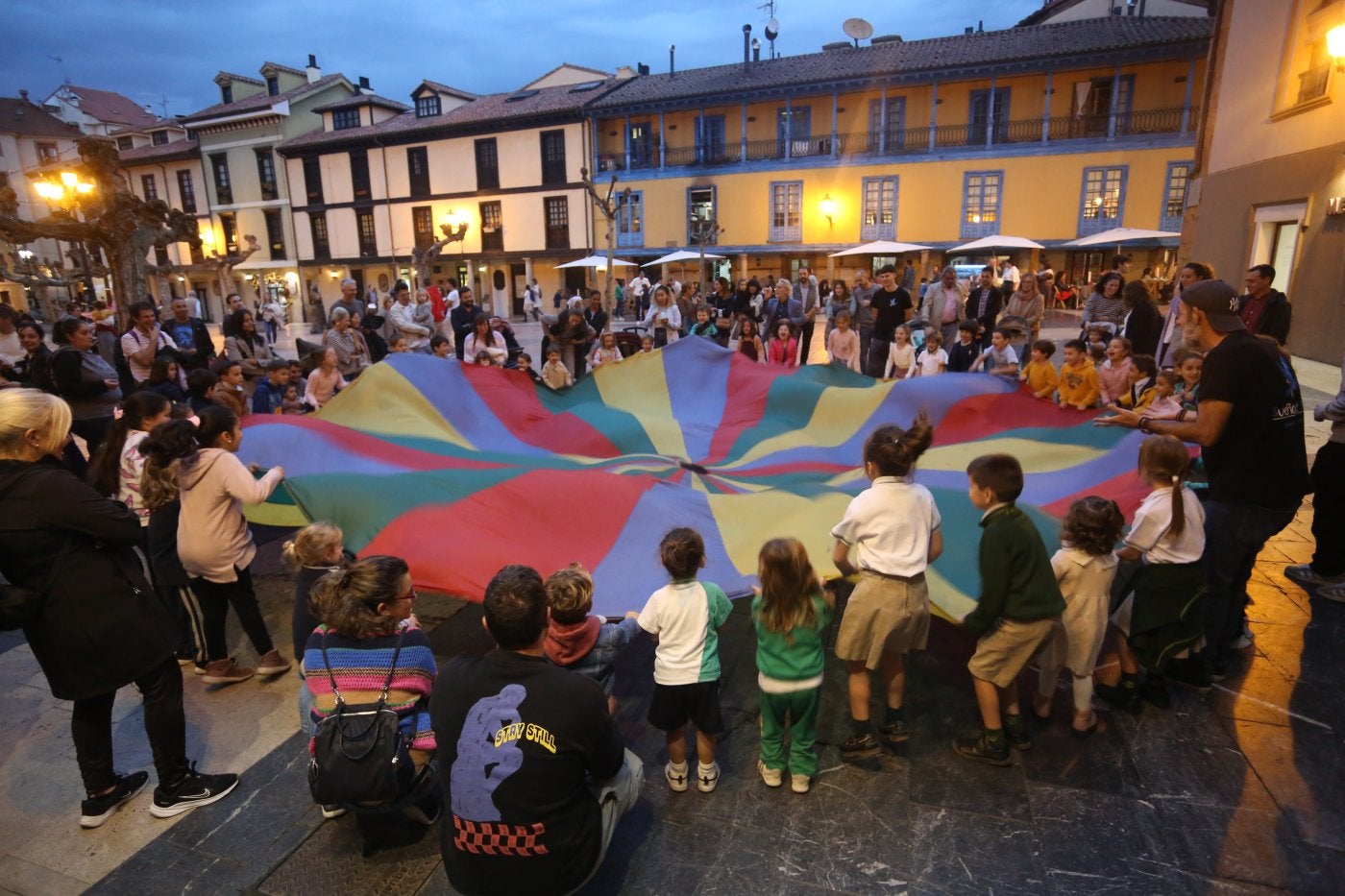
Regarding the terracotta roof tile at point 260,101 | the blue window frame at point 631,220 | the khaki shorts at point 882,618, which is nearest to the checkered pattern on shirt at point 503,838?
the khaki shorts at point 882,618

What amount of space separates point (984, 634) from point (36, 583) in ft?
10.9

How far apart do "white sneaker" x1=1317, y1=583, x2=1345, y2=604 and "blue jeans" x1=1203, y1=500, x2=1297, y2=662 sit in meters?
1.22

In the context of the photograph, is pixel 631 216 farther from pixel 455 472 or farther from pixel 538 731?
pixel 538 731

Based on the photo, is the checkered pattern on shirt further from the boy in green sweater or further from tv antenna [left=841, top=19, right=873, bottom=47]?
tv antenna [left=841, top=19, right=873, bottom=47]

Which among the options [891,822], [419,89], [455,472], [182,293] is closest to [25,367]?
[455,472]

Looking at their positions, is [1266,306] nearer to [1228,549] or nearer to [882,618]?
[1228,549]

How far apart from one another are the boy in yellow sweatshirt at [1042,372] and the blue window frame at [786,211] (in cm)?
2056

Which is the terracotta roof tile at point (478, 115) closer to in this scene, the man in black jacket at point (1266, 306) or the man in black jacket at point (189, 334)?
the man in black jacket at point (189, 334)

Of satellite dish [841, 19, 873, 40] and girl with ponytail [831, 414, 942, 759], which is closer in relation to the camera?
girl with ponytail [831, 414, 942, 759]

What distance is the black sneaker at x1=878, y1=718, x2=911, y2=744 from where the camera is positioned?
293 cm

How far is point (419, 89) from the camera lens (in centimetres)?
3081

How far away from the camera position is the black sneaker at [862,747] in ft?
9.41

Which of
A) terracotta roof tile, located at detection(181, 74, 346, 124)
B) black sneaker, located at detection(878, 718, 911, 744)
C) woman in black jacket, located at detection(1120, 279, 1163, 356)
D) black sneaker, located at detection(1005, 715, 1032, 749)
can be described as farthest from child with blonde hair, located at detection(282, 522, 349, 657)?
terracotta roof tile, located at detection(181, 74, 346, 124)

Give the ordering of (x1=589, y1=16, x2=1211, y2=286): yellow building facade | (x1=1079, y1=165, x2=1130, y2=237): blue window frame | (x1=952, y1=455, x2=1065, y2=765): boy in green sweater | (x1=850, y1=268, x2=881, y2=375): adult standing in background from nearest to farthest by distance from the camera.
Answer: (x1=952, y1=455, x2=1065, y2=765): boy in green sweater → (x1=850, y1=268, x2=881, y2=375): adult standing in background → (x1=589, y1=16, x2=1211, y2=286): yellow building facade → (x1=1079, y1=165, x2=1130, y2=237): blue window frame
